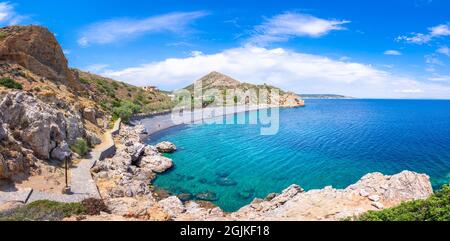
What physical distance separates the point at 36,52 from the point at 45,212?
47.5 m

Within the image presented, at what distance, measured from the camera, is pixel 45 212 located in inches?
615

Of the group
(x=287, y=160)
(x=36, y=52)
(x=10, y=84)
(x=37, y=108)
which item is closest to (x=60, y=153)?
(x=37, y=108)

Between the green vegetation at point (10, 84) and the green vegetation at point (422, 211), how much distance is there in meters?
43.5

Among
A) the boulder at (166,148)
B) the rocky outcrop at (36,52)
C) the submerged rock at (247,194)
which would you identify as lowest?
the submerged rock at (247,194)

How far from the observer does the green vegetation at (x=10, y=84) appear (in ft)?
126

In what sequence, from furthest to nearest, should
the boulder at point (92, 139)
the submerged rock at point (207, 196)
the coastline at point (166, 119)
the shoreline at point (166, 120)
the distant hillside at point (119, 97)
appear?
the distant hillside at point (119, 97)
the coastline at point (166, 119)
the shoreline at point (166, 120)
the boulder at point (92, 139)
the submerged rock at point (207, 196)

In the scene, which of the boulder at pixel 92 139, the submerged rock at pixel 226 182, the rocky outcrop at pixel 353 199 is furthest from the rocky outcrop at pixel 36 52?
the rocky outcrop at pixel 353 199

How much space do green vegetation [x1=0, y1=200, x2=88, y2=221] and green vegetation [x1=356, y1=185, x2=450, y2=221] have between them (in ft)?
49.2

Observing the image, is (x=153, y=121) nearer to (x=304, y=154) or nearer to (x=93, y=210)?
(x=304, y=154)

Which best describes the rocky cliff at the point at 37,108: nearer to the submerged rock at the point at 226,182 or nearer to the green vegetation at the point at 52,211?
the green vegetation at the point at 52,211

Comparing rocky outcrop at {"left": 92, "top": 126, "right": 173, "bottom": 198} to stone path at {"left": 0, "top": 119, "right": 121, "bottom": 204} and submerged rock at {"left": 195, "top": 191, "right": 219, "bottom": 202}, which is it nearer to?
stone path at {"left": 0, "top": 119, "right": 121, "bottom": 204}

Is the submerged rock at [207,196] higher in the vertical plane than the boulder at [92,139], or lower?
lower

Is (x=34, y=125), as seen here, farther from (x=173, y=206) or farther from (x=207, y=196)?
(x=207, y=196)
